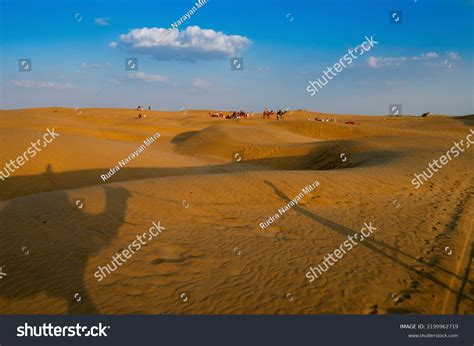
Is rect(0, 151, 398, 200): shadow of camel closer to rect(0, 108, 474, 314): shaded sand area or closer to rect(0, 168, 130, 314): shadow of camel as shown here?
rect(0, 108, 474, 314): shaded sand area

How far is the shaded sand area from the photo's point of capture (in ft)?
16.9

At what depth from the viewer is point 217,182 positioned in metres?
11.4

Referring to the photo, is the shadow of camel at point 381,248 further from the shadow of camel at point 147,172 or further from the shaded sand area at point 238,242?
the shadow of camel at point 147,172

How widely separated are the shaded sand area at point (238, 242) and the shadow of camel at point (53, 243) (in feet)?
0.10

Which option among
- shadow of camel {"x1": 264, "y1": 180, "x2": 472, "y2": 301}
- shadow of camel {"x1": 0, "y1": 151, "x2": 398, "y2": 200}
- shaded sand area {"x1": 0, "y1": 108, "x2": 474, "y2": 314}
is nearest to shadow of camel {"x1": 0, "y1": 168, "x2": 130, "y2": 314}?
shaded sand area {"x1": 0, "y1": 108, "x2": 474, "y2": 314}

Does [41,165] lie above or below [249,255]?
above

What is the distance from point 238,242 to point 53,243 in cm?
384

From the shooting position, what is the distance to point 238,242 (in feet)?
23.9

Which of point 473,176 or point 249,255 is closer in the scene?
point 249,255

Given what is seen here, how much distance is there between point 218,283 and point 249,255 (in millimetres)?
1222

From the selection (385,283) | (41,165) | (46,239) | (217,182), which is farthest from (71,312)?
(41,165)

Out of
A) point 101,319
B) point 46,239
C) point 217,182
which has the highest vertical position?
point 217,182

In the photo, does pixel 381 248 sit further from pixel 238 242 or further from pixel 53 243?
pixel 53 243

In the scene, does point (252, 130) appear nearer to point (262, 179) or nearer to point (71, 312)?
point (262, 179)
